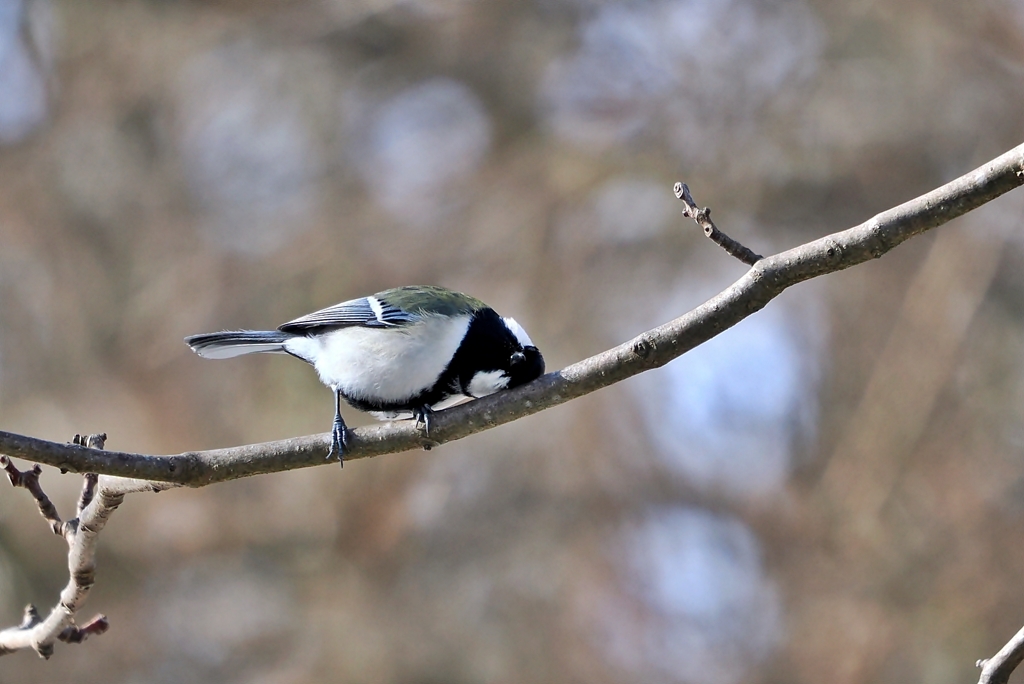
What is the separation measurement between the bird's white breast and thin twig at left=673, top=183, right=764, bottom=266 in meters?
1.29

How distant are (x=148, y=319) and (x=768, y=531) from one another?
163 inches

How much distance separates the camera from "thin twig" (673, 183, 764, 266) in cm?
227

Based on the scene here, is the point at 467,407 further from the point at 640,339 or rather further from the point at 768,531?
the point at 768,531

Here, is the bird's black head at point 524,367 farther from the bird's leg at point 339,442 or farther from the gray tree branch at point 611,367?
the bird's leg at point 339,442

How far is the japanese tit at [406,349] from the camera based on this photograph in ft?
10.9

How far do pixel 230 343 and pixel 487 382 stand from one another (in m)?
1.03

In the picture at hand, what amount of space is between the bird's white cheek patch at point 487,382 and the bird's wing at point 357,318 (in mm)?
370

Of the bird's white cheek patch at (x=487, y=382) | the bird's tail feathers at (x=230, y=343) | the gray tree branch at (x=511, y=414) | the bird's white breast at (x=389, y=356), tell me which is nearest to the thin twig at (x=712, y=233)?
the gray tree branch at (x=511, y=414)

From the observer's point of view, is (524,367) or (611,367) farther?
(524,367)

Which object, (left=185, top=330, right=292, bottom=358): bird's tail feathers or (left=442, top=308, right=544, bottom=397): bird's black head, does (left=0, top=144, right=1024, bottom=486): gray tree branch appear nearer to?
(left=442, top=308, right=544, bottom=397): bird's black head

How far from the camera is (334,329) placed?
3.64 metres

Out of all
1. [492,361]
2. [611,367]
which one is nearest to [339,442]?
[611,367]

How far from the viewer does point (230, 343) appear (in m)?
3.61

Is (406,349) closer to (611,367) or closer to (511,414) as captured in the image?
(511,414)
